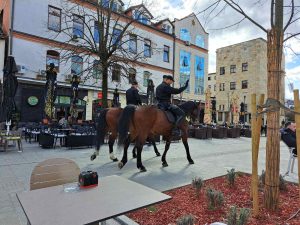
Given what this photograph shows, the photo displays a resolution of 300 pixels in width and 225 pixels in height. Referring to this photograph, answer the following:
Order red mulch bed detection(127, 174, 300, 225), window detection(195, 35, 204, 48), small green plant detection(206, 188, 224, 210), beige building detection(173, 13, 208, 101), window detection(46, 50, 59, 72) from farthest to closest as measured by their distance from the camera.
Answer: window detection(195, 35, 204, 48) → beige building detection(173, 13, 208, 101) → window detection(46, 50, 59, 72) → small green plant detection(206, 188, 224, 210) → red mulch bed detection(127, 174, 300, 225)

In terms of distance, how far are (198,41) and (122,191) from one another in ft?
110

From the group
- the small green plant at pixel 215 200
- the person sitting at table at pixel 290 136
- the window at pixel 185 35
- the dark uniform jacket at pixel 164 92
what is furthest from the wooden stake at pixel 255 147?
the window at pixel 185 35

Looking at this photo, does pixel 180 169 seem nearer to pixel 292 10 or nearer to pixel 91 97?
pixel 292 10

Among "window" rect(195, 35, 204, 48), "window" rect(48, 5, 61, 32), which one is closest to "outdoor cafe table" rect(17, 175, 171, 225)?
"window" rect(48, 5, 61, 32)

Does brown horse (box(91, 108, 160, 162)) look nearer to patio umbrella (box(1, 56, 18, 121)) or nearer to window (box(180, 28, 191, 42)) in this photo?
patio umbrella (box(1, 56, 18, 121))

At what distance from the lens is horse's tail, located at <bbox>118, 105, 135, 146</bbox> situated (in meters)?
6.71

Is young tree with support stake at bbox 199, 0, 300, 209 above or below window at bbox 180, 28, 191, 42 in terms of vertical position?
below

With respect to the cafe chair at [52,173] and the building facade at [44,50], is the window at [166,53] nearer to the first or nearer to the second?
the building facade at [44,50]

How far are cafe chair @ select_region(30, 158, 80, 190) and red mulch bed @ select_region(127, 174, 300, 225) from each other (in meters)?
1.14

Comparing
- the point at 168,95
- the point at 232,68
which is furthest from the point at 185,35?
the point at 168,95

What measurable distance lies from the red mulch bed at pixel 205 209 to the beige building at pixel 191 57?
25827 millimetres

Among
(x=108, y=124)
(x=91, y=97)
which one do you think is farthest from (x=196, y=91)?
(x=108, y=124)

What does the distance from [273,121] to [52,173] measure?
121 inches

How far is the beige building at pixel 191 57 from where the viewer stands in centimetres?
3067
